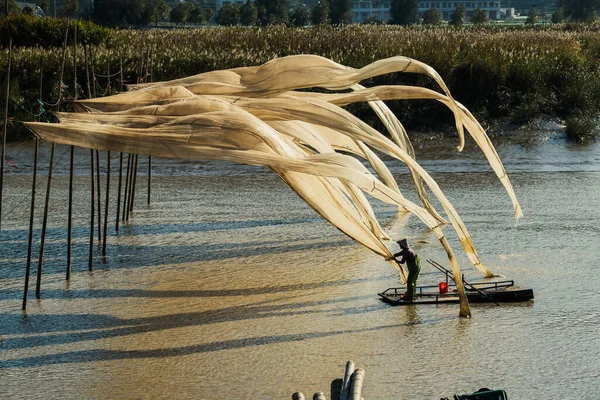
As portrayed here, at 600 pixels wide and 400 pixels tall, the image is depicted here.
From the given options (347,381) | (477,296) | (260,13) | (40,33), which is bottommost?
(477,296)

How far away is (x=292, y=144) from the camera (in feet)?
46.9

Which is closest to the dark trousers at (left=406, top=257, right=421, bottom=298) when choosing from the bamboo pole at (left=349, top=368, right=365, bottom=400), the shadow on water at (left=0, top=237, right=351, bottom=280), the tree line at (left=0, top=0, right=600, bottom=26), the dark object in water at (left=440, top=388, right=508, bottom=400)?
the shadow on water at (left=0, top=237, right=351, bottom=280)

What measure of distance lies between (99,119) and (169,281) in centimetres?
266

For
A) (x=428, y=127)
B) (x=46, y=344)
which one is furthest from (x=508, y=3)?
(x=46, y=344)

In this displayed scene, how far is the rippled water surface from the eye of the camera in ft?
36.0

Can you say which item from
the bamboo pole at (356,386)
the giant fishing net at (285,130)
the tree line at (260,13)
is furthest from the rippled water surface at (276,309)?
the tree line at (260,13)

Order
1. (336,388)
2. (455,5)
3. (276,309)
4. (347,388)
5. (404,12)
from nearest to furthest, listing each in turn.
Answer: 1. (347,388)
2. (336,388)
3. (276,309)
4. (404,12)
5. (455,5)

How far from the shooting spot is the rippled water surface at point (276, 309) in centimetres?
1097

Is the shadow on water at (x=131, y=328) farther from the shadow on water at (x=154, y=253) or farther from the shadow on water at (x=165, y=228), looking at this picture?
the shadow on water at (x=165, y=228)

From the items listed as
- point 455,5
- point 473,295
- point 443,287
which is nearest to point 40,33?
point 443,287

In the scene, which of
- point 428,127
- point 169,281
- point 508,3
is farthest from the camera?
point 508,3

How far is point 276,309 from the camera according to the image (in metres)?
13.6

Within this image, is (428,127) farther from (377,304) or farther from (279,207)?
(377,304)

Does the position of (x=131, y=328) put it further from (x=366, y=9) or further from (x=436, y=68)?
(x=366, y=9)
